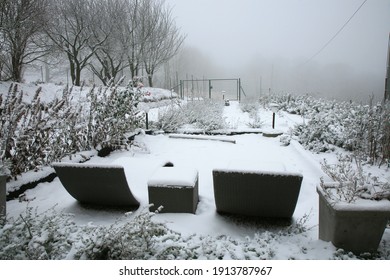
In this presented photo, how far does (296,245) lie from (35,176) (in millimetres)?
3228

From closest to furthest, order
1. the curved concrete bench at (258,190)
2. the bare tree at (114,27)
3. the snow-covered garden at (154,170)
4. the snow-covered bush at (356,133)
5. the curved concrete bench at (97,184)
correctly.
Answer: the snow-covered garden at (154,170) < the curved concrete bench at (258,190) < the curved concrete bench at (97,184) < the snow-covered bush at (356,133) < the bare tree at (114,27)

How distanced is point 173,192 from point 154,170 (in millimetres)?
1010

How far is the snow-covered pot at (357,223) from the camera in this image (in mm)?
2137

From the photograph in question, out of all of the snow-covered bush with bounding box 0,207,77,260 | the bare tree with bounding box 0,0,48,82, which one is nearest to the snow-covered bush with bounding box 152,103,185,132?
the snow-covered bush with bounding box 0,207,77,260

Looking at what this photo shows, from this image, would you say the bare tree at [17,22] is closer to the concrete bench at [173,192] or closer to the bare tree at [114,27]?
the bare tree at [114,27]

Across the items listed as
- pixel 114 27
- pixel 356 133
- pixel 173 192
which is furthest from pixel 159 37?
pixel 173 192

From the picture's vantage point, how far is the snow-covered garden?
2.10 metres

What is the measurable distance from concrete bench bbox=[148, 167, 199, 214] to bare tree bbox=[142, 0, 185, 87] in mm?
17587

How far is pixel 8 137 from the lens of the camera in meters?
3.53

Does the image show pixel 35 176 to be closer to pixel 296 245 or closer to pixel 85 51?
pixel 296 245

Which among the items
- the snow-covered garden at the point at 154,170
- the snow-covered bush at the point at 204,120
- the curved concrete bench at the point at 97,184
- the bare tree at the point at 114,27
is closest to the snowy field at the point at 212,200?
the snow-covered garden at the point at 154,170

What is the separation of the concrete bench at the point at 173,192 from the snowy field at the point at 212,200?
0.27ft

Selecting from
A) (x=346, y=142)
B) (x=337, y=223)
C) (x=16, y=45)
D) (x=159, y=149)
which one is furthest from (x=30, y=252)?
(x=16, y=45)

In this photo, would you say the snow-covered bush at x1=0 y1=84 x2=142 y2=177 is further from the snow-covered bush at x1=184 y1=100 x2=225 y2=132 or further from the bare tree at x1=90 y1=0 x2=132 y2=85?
the bare tree at x1=90 y1=0 x2=132 y2=85
